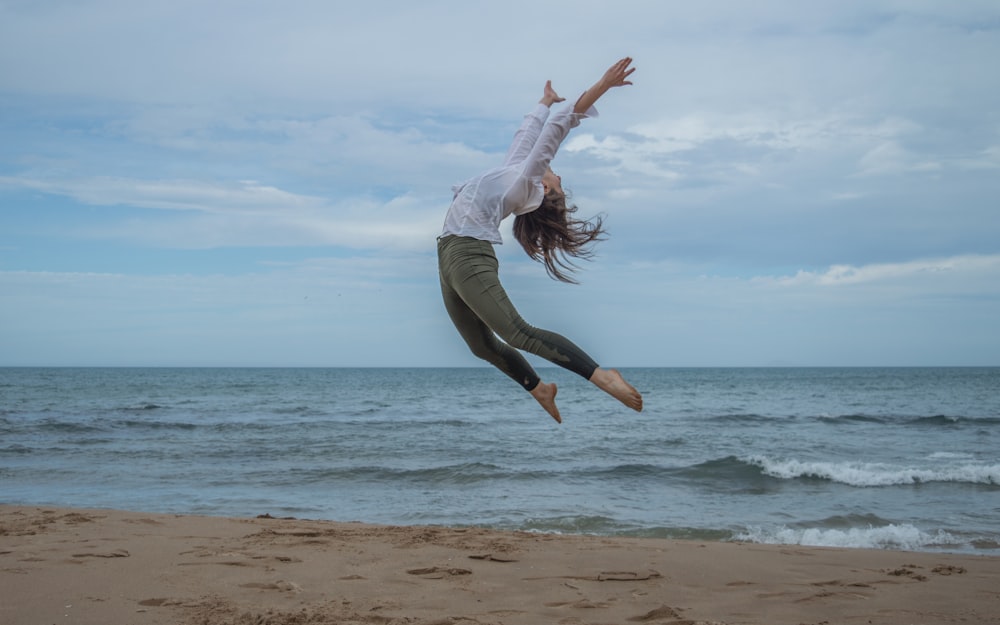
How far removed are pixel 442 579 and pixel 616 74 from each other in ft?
11.2

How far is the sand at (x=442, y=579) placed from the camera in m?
4.65

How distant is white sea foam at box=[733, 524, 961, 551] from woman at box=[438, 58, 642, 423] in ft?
16.8

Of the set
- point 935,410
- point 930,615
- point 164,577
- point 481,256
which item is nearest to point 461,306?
point 481,256

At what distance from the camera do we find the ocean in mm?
9289

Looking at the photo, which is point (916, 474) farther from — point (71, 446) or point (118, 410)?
point (118, 410)

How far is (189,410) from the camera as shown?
88.2 ft

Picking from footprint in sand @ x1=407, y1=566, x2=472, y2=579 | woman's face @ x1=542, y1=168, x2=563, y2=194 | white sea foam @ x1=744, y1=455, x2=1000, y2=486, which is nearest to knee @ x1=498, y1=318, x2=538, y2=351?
woman's face @ x1=542, y1=168, x2=563, y2=194

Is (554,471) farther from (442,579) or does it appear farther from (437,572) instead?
(442,579)

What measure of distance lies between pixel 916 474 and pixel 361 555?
368 inches

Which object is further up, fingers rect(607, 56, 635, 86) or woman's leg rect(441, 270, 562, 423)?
fingers rect(607, 56, 635, 86)

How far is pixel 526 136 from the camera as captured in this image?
4.01m

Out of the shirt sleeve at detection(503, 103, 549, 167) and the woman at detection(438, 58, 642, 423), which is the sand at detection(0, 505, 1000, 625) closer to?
the woman at detection(438, 58, 642, 423)

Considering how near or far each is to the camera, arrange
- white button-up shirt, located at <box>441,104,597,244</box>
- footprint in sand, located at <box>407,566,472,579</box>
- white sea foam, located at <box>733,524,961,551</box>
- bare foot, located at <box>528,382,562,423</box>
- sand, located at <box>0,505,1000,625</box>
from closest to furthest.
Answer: white button-up shirt, located at <box>441,104,597,244</box> < bare foot, located at <box>528,382,562,423</box> < sand, located at <box>0,505,1000,625</box> < footprint in sand, located at <box>407,566,472,579</box> < white sea foam, located at <box>733,524,961,551</box>

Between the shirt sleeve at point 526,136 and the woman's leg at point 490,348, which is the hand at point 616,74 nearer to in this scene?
the shirt sleeve at point 526,136
